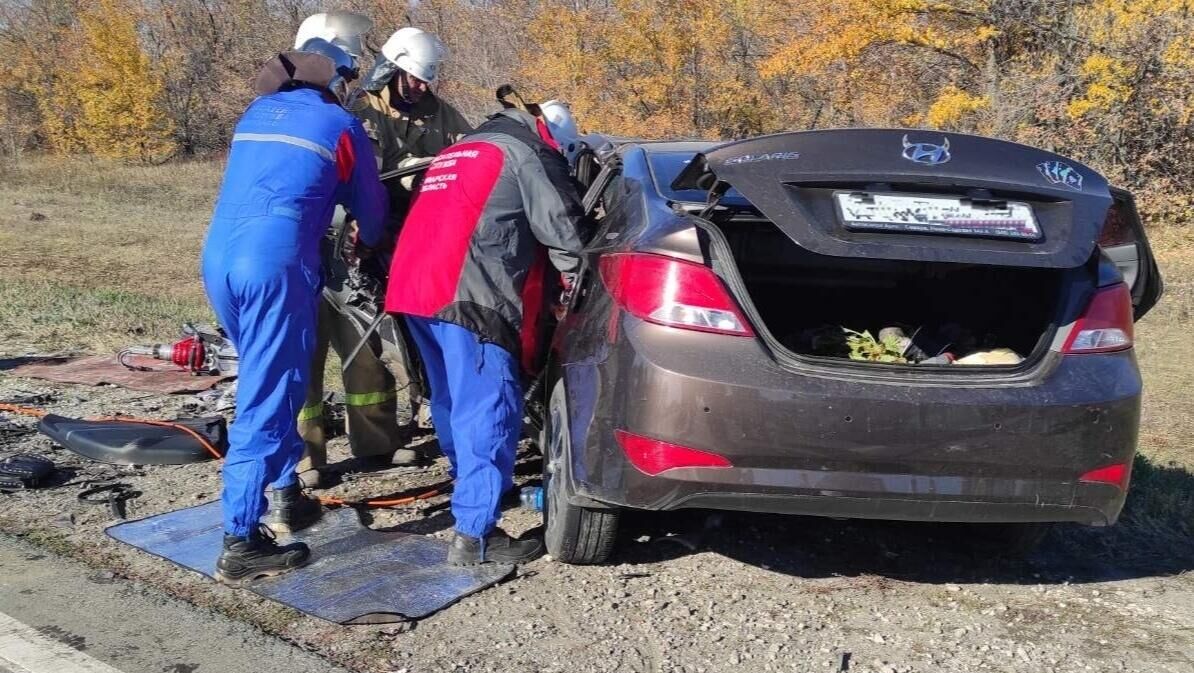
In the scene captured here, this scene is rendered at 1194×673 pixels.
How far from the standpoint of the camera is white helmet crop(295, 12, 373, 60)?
4.52 metres

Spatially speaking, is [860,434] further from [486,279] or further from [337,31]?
[337,31]

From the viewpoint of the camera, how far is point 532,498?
4.65 m

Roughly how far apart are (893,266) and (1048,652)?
159 centimetres

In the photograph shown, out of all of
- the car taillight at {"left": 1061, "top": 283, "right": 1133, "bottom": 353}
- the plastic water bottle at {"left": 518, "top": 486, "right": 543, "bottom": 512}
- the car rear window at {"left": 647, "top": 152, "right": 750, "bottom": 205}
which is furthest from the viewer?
the plastic water bottle at {"left": 518, "top": 486, "right": 543, "bottom": 512}

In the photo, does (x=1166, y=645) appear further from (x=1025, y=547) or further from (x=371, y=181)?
(x=371, y=181)

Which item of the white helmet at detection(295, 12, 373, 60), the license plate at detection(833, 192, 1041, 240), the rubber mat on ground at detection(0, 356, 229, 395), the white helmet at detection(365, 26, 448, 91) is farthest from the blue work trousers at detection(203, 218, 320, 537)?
the rubber mat on ground at detection(0, 356, 229, 395)

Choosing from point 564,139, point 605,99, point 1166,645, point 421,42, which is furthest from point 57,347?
point 605,99

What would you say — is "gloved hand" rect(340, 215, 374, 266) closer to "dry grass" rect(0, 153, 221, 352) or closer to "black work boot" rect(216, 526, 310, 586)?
"black work boot" rect(216, 526, 310, 586)

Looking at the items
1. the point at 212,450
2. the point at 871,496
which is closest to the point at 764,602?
the point at 871,496

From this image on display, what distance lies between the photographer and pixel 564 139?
4.75m

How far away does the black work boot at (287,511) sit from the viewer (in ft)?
14.6

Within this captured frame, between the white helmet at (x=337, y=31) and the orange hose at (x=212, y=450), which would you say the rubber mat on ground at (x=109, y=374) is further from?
the white helmet at (x=337, y=31)

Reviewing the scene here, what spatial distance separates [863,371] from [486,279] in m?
1.34

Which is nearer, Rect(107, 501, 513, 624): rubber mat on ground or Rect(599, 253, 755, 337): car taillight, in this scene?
Rect(599, 253, 755, 337): car taillight
